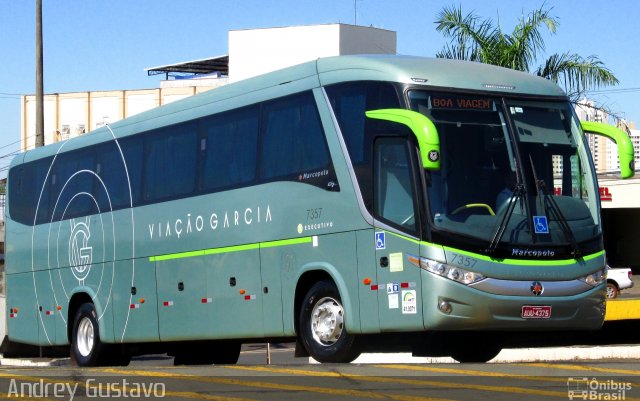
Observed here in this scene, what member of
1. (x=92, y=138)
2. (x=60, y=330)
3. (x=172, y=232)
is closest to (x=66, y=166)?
(x=92, y=138)

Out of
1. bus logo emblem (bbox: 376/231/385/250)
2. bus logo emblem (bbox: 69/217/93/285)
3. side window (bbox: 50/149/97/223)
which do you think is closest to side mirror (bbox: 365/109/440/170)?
bus logo emblem (bbox: 376/231/385/250)

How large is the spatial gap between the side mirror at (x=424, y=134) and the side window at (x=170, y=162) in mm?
4889

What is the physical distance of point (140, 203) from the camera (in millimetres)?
18359

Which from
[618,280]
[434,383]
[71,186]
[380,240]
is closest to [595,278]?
[380,240]

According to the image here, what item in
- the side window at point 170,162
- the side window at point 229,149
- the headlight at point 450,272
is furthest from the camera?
the side window at point 170,162

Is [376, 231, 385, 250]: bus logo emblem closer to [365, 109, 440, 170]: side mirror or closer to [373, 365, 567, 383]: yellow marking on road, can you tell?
[365, 109, 440, 170]: side mirror

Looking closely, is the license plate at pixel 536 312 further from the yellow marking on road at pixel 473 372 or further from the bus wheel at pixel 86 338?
the bus wheel at pixel 86 338

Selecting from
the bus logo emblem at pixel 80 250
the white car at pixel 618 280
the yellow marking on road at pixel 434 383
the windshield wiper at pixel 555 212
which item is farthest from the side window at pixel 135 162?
the white car at pixel 618 280

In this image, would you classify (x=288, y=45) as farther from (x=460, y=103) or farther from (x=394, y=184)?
(x=394, y=184)

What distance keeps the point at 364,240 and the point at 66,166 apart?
8848 millimetres

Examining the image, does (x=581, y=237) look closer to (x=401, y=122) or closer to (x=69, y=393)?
(x=401, y=122)

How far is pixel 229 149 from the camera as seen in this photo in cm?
1603

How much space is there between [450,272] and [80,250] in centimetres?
906

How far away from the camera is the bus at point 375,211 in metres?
12.8
